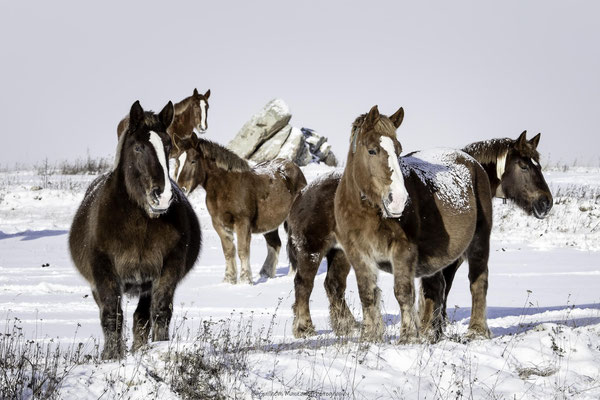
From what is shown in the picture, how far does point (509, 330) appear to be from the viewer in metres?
8.38

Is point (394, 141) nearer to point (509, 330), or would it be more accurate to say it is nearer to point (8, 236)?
point (509, 330)

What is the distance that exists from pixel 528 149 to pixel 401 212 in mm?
4143

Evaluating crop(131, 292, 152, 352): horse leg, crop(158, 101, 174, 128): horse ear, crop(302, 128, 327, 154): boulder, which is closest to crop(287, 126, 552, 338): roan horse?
crop(131, 292, 152, 352): horse leg

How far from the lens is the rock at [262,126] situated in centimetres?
2936

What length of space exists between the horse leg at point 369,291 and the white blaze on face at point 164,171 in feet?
6.51

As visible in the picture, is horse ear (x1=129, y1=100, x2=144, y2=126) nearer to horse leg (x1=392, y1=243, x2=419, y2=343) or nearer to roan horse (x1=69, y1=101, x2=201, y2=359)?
roan horse (x1=69, y1=101, x2=201, y2=359)

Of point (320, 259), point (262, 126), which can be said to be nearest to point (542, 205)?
point (320, 259)

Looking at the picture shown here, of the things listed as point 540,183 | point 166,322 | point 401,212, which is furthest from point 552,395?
point 540,183

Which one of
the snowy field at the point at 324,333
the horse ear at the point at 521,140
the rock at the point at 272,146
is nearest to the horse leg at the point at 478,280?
the snowy field at the point at 324,333

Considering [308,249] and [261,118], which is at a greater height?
[261,118]

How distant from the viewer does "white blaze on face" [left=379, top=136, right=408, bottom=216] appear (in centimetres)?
610

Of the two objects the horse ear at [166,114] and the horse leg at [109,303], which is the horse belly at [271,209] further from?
the horse leg at [109,303]

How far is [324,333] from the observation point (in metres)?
8.28

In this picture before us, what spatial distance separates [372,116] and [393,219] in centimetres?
100
